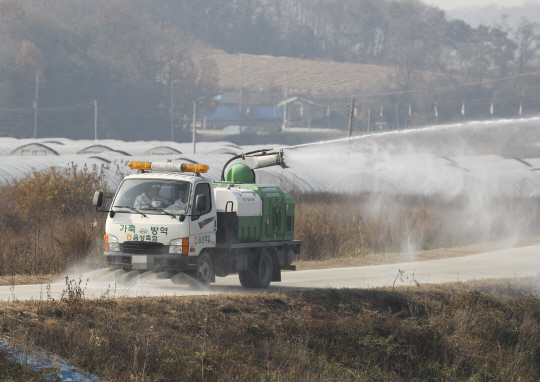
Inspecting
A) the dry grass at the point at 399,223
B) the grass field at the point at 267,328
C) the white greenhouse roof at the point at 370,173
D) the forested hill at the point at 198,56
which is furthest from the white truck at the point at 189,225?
the forested hill at the point at 198,56

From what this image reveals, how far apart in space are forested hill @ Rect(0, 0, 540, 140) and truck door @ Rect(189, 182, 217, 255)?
84.7 meters

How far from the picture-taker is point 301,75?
6024 inches

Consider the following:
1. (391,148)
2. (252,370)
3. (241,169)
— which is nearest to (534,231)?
(391,148)

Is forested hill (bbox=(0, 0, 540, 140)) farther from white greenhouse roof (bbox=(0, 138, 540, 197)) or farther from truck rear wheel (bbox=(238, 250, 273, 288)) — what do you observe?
truck rear wheel (bbox=(238, 250, 273, 288))

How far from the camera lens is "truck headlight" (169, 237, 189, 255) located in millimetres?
15453

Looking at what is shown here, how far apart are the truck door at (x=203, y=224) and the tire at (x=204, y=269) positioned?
0.26 meters

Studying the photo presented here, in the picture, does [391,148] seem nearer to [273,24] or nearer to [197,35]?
[197,35]

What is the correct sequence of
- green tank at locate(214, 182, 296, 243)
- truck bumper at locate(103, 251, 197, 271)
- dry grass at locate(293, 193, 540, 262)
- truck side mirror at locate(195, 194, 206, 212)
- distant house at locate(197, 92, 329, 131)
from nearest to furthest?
truck side mirror at locate(195, 194, 206, 212) → truck bumper at locate(103, 251, 197, 271) → green tank at locate(214, 182, 296, 243) → dry grass at locate(293, 193, 540, 262) → distant house at locate(197, 92, 329, 131)

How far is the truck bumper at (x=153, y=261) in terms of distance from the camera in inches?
608

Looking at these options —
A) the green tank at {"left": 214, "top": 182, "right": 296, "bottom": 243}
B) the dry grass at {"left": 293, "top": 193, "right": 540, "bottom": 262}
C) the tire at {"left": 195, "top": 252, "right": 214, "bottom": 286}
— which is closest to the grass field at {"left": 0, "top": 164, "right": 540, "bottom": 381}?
the tire at {"left": 195, "top": 252, "right": 214, "bottom": 286}

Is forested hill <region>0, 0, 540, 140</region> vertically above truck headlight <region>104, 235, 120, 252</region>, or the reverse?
forested hill <region>0, 0, 540, 140</region>

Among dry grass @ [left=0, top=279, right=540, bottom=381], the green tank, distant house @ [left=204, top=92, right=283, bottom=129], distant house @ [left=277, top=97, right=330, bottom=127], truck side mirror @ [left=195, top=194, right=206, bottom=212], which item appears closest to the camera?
dry grass @ [left=0, top=279, right=540, bottom=381]

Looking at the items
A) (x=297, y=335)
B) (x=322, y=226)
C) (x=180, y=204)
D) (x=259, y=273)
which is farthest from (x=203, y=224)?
(x=322, y=226)

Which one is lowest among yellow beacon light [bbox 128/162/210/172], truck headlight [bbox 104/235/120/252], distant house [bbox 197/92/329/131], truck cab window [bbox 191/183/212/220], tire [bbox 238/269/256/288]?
tire [bbox 238/269/256/288]
